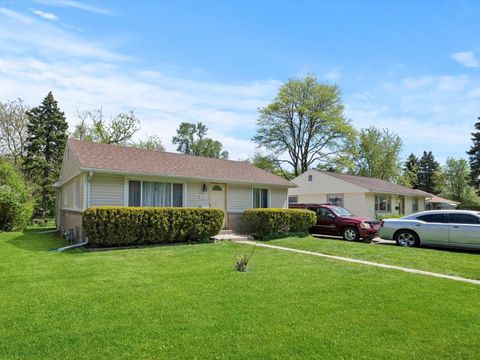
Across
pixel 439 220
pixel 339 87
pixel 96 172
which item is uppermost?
pixel 339 87

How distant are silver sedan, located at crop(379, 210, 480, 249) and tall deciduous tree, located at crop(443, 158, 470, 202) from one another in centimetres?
5467

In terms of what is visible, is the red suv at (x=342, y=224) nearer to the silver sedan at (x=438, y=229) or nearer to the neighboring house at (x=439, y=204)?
the silver sedan at (x=438, y=229)

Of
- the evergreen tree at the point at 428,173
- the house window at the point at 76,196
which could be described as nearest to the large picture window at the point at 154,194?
the house window at the point at 76,196

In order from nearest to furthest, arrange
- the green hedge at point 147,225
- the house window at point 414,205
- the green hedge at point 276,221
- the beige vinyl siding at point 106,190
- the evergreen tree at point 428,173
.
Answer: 1. the green hedge at point 147,225
2. the beige vinyl siding at point 106,190
3. the green hedge at point 276,221
4. the house window at point 414,205
5. the evergreen tree at point 428,173

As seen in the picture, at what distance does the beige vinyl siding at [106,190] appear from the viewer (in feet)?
43.4

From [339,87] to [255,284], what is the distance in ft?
134

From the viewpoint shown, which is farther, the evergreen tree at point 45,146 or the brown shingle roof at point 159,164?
the evergreen tree at point 45,146

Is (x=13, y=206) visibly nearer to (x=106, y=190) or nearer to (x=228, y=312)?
(x=106, y=190)

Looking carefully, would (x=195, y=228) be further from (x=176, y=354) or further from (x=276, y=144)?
(x=276, y=144)

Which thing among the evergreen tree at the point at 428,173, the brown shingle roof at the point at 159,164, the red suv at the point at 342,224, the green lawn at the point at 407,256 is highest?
the evergreen tree at the point at 428,173

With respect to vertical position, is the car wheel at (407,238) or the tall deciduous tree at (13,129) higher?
the tall deciduous tree at (13,129)

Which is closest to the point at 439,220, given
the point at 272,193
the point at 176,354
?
the point at 272,193

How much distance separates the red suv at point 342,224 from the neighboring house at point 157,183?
238 centimetres

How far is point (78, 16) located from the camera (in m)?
10.9
